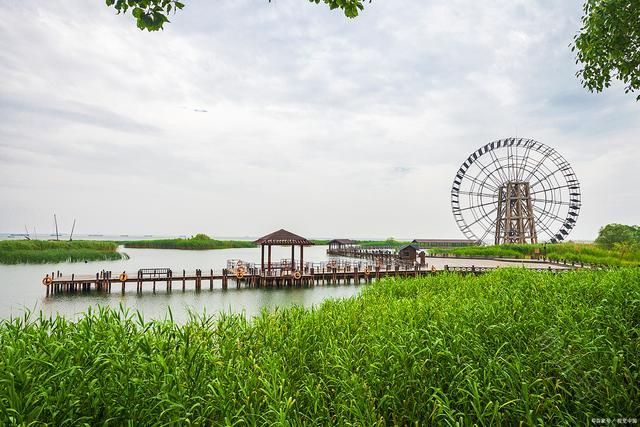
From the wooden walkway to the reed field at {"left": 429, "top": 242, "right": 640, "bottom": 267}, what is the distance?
5762mm

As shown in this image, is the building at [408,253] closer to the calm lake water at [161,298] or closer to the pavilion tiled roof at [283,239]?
the calm lake water at [161,298]

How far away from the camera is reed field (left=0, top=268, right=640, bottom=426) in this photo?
3.53 meters

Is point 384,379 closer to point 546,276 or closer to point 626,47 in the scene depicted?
point 626,47

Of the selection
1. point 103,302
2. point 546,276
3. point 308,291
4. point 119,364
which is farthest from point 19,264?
point 546,276

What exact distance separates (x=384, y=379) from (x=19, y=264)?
39.3 metres

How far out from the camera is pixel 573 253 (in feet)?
103

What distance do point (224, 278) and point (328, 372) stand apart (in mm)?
19438

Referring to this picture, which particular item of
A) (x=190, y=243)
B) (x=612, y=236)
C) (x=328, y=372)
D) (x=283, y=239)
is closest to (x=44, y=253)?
(x=283, y=239)

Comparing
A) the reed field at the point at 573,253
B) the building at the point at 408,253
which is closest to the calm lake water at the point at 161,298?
the building at the point at 408,253

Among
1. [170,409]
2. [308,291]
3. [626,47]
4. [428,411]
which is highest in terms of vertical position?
[626,47]

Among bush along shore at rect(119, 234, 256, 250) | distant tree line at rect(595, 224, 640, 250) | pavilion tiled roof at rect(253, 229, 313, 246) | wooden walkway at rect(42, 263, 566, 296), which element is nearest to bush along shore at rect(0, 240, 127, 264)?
wooden walkway at rect(42, 263, 566, 296)

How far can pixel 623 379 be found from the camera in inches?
165

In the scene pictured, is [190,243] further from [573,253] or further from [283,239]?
[573,253]

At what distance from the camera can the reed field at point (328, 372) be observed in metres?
3.53
